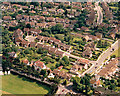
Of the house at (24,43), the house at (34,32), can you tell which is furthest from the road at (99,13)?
the house at (24,43)

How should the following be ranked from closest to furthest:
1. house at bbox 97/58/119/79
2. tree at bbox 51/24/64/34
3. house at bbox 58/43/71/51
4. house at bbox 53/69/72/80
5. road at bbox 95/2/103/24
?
house at bbox 53/69/72/80 < house at bbox 97/58/119/79 < house at bbox 58/43/71/51 < tree at bbox 51/24/64/34 < road at bbox 95/2/103/24

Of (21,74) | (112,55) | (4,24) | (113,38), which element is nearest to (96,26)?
(113,38)

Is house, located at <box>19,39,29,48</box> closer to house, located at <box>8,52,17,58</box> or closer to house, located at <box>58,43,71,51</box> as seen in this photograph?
house, located at <box>8,52,17,58</box>

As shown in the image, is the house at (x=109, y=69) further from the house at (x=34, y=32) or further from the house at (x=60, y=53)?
the house at (x=34, y=32)

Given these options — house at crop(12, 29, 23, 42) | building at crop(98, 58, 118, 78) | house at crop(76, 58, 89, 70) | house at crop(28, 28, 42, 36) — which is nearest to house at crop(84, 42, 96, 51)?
house at crop(76, 58, 89, 70)

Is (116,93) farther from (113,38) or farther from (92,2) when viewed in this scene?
(92,2)

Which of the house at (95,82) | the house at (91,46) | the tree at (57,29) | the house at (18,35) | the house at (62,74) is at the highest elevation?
the tree at (57,29)

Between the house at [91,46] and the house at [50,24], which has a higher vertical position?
the house at [50,24]

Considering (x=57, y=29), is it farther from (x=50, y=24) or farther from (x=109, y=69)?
(x=109, y=69)
